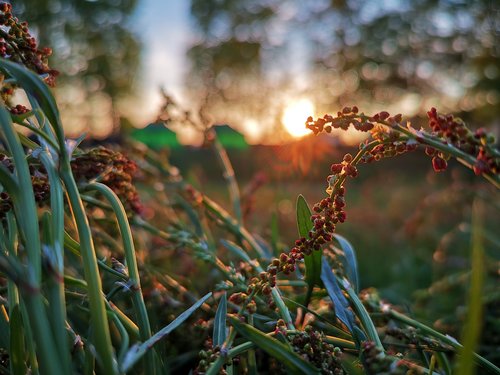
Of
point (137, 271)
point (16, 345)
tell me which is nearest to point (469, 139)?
point (137, 271)

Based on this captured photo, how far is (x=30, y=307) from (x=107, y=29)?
20.1 m

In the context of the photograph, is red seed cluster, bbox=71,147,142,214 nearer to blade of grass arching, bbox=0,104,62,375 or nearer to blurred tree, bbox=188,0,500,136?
blade of grass arching, bbox=0,104,62,375

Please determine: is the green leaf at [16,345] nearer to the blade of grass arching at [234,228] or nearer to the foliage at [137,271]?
the foliage at [137,271]

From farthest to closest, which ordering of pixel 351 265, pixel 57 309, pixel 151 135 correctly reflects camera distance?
pixel 151 135, pixel 351 265, pixel 57 309

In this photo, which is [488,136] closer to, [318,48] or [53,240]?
[53,240]

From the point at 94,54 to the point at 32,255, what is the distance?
1993cm

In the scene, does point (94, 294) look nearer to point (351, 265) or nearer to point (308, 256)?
point (308, 256)

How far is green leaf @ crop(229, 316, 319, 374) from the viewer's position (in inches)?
18.8

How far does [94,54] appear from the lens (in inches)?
742

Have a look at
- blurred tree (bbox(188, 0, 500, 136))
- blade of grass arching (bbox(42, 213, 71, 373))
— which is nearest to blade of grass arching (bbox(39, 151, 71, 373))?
blade of grass arching (bbox(42, 213, 71, 373))

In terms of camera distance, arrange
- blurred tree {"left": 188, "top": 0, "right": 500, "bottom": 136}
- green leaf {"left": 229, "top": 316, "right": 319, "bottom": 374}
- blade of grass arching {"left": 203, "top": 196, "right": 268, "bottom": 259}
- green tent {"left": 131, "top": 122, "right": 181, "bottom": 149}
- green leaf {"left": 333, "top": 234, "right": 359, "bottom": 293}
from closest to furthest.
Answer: green leaf {"left": 229, "top": 316, "right": 319, "bottom": 374} < green leaf {"left": 333, "top": 234, "right": 359, "bottom": 293} < blade of grass arching {"left": 203, "top": 196, "right": 268, "bottom": 259} < green tent {"left": 131, "top": 122, "right": 181, "bottom": 149} < blurred tree {"left": 188, "top": 0, "right": 500, "bottom": 136}

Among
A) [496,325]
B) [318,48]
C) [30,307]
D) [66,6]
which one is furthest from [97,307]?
[66,6]

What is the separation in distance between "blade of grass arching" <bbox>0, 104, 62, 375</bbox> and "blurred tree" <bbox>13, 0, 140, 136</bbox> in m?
15.6

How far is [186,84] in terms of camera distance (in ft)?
63.0
